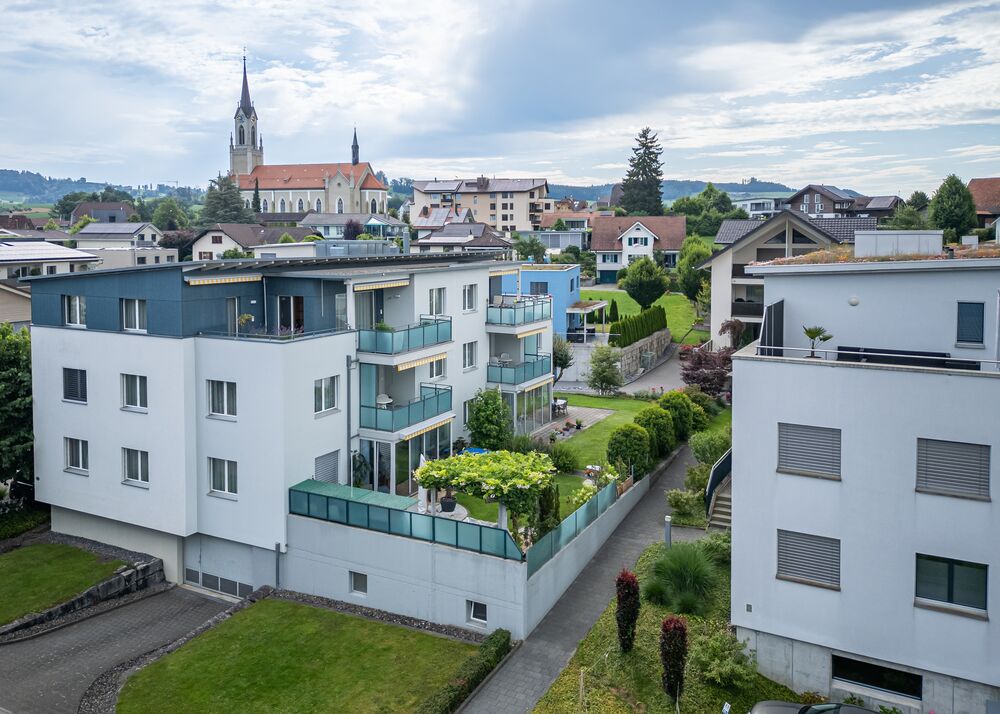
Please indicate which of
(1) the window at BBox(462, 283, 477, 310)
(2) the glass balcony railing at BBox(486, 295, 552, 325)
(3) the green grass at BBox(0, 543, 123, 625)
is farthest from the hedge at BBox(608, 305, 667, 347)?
(3) the green grass at BBox(0, 543, 123, 625)

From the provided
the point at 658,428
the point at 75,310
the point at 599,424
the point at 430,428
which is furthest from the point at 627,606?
the point at 599,424

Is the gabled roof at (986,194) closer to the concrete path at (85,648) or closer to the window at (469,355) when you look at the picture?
the window at (469,355)

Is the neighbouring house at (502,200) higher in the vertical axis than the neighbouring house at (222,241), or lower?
higher

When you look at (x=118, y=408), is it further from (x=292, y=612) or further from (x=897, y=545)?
(x=897, y=545)

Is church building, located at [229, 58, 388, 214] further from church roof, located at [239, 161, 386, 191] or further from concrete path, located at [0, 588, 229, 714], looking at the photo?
concrete path, located at [0, 588, 229, 714]

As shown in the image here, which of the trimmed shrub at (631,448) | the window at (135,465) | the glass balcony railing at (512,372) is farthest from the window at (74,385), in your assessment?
the trimmed shrub at (631,448)

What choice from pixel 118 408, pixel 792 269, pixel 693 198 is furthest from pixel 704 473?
pixel 693 198

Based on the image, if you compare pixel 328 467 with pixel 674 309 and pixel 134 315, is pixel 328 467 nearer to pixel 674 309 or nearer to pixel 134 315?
pixel 134 315
